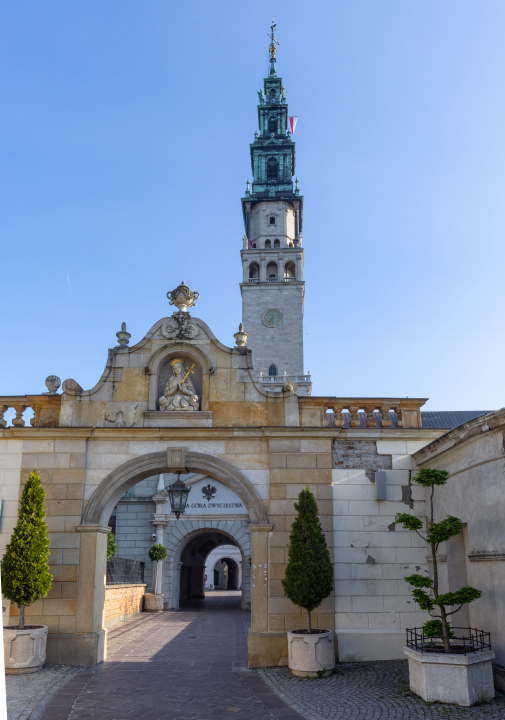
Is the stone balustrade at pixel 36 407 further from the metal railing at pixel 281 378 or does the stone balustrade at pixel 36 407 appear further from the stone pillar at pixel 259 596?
the metal railing at pixel 281 378

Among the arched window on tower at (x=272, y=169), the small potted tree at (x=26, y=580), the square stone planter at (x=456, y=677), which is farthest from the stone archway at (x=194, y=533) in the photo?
the arched window on tower at (x=272, y=169)

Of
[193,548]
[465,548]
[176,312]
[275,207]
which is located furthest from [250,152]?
[465,548]

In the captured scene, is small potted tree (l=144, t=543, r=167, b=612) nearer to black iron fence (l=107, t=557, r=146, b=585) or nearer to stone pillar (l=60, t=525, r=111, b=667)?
black iron fence (l=107, t=557, r=146, b=585)

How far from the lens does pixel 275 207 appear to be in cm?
5428

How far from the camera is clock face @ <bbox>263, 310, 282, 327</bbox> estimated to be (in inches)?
1970

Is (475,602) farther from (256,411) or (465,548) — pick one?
(256,411)

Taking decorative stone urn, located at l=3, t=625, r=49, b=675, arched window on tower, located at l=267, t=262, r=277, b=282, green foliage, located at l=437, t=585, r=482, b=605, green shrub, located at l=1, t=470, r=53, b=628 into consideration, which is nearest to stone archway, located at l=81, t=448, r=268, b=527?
green shrub, located at l=1, t=470, r=53, b=628

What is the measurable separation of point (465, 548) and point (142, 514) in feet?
60.6

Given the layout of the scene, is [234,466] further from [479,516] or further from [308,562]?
[479,516]

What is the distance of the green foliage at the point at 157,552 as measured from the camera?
2388 cm

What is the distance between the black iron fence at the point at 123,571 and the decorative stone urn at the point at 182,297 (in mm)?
9953

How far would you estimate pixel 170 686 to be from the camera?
915 centimetres

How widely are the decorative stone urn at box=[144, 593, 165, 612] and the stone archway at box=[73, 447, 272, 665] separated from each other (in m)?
12.6

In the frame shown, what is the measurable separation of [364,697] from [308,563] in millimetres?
2214
